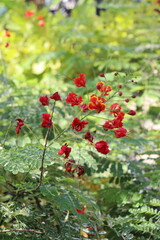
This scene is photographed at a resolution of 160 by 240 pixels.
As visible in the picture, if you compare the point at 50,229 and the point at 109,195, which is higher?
the point at 50,229

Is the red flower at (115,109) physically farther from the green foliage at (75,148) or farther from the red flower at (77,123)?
the red flower at (77,123)

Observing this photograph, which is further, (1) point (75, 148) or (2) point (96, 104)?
(1) point (75, 148)

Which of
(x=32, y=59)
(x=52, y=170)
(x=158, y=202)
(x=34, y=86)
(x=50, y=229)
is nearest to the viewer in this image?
(x=50, y=229)

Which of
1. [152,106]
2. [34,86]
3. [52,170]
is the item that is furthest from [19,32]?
[52,170]

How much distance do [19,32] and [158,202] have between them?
3.40 metres

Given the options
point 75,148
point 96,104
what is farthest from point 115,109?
point 75,148

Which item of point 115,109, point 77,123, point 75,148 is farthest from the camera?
point 75,148

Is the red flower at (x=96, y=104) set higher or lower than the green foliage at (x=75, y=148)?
higher

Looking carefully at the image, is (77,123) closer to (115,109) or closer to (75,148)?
(115,109)

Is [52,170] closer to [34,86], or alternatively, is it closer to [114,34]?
[34,86]

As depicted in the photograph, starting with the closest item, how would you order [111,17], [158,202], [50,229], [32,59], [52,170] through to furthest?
1. [50,229]
2. [158,202]
3. [52,170]
4. [32,59]
5. [111,17]

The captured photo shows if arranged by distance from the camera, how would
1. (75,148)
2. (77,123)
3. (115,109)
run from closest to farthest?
(77,123)
(115,109)
(75,148)

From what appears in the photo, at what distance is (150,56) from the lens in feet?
11.4

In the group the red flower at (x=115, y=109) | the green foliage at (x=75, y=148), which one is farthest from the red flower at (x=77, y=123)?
the red flower at (x=115, y=109)
